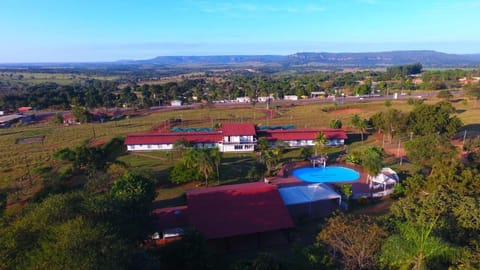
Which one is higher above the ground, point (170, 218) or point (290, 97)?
point (170, 218)

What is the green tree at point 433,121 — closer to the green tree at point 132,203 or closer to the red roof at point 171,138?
the red roof at point 171,138

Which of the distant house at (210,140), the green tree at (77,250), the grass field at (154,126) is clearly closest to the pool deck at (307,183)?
the grass field at (154,126)

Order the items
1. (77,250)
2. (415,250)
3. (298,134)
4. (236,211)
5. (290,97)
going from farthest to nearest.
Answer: (290,97) → (298,134) → (236,211) → (415,250) → (77,250)

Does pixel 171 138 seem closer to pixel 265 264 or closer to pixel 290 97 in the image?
pixel 265 264

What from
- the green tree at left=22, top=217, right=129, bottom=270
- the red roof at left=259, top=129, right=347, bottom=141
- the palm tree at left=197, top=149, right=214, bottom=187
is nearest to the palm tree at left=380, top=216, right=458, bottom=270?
the green tree at left=22, top=217, right=129, bottom=270

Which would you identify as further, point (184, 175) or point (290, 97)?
point (290, 97)

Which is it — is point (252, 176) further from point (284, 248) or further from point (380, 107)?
point (380, 107)

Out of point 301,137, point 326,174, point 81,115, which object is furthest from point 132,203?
point 81,115

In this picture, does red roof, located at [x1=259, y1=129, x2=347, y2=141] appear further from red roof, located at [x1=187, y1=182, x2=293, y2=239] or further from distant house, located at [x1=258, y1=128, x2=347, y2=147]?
red roof, located at [x1=187, y1=182, x2=293, y2=239]
